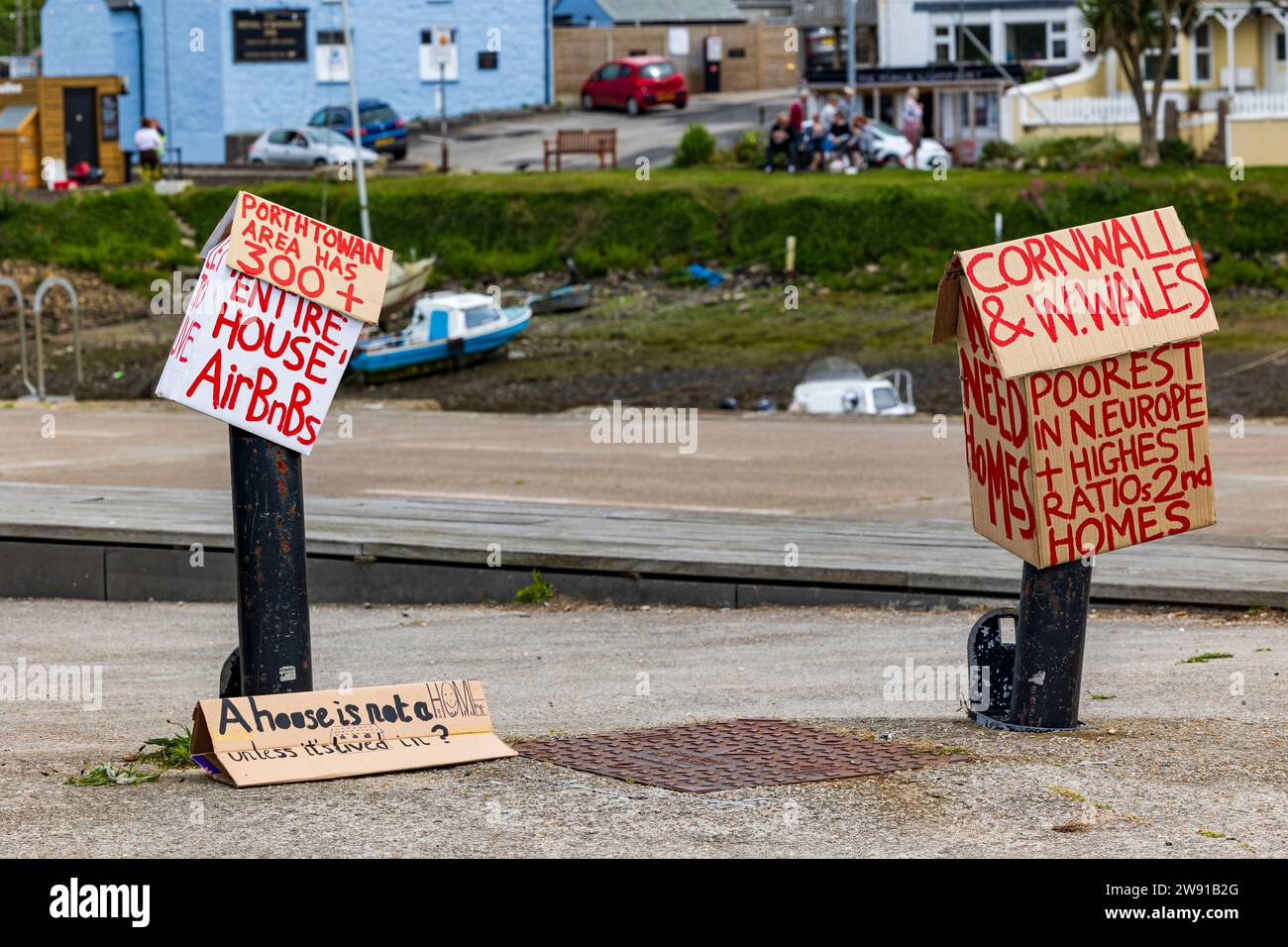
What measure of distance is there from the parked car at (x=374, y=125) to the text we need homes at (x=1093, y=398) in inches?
1846

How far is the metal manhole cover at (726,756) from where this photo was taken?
5637 mm

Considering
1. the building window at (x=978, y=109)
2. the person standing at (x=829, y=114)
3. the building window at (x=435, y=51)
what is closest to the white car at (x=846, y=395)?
the person standing at (x=829, y=114)

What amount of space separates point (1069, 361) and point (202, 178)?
47823mm

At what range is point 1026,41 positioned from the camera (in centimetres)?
5916

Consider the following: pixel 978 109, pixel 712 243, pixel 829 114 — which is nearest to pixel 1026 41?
pixel 978 109

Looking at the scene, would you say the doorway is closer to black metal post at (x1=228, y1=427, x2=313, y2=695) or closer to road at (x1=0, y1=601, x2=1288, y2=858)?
road at (x1=0, y1=601, x2=1288, y2=858)

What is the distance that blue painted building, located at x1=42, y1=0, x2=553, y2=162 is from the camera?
179 ft

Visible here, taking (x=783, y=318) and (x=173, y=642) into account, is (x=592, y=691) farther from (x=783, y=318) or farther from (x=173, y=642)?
(x=783, y=318)

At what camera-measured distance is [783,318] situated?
3741 centimetres

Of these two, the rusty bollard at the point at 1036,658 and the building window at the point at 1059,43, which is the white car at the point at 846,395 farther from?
the building window at the point at 1059,43

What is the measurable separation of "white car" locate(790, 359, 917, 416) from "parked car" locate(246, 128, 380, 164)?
23.5 m

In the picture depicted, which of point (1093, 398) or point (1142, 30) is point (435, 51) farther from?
point (1093, 398)

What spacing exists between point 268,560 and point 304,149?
45.8 meters
